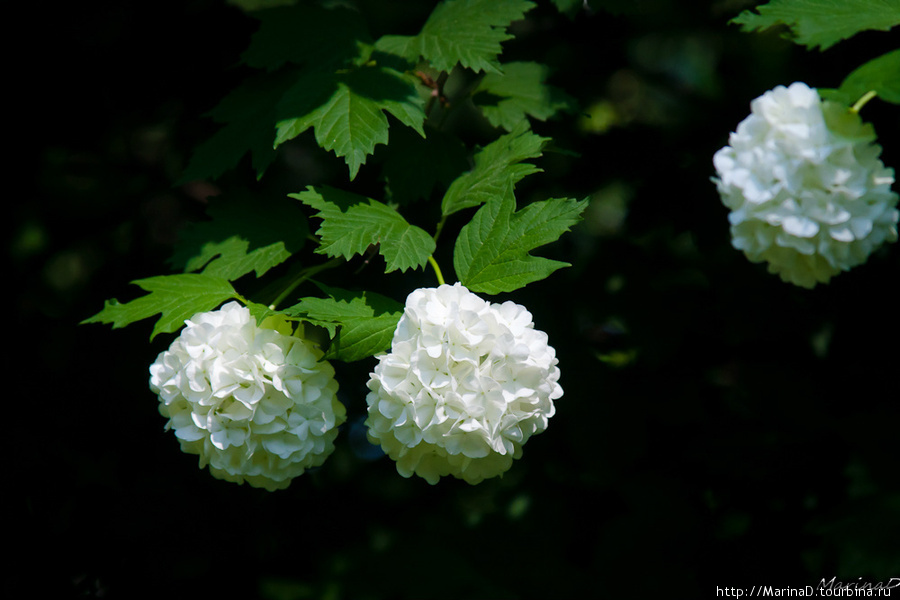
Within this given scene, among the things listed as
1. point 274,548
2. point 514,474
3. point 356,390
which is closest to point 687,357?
point 514,474

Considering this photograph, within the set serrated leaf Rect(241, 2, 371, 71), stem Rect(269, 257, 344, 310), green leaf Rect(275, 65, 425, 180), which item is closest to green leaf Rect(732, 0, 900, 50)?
green leaf Rect(275, 65, 425, 180)

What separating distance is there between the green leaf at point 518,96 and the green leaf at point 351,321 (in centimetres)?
77

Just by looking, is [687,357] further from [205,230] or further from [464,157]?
[205,230]

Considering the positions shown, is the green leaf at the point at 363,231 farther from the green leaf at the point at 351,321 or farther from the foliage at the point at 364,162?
the green leaf at the point at 351,321

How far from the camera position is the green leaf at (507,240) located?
1.55 metres

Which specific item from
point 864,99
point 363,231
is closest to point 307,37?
point 363,231

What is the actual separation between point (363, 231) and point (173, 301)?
0.47m

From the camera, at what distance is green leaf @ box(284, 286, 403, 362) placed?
1.48 meters

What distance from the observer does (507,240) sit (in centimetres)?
160

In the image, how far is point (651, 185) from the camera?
2.50 m

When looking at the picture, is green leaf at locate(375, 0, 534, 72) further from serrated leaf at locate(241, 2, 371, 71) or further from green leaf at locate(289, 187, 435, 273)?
green leaf at locate(289, 187, 435, 273)

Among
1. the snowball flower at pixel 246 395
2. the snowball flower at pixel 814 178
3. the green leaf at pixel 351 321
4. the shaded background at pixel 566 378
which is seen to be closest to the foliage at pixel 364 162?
the green leaf at pixel 351 321

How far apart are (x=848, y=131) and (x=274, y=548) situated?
2122mm

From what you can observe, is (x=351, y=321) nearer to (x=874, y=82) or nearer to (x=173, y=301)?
(x=173, y=301)
